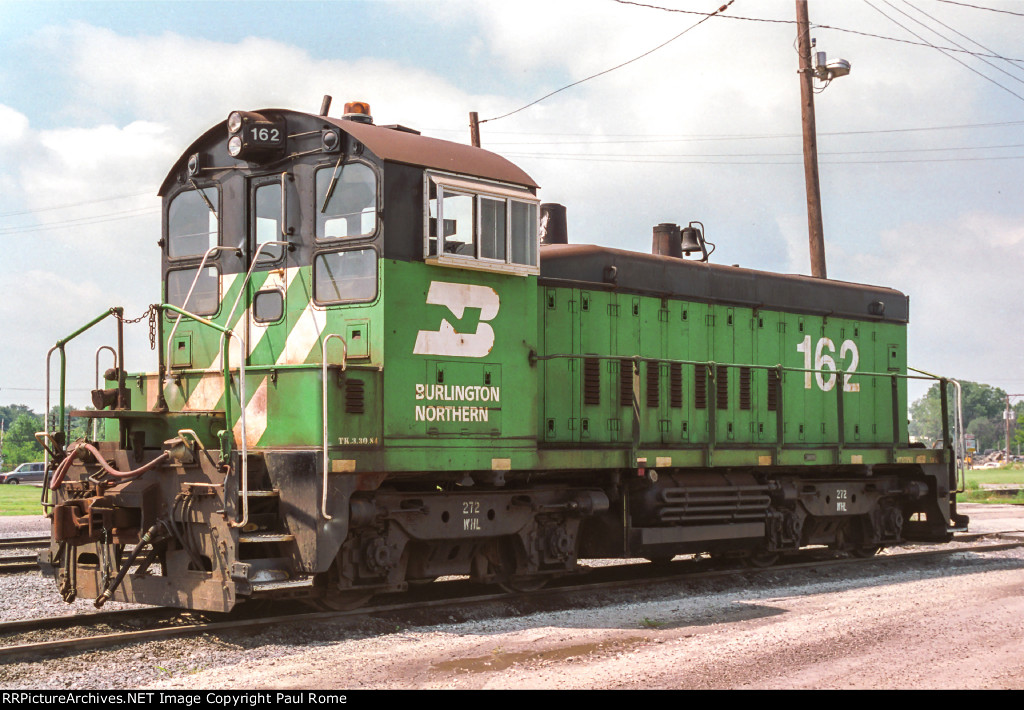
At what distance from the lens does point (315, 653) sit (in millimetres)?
7242

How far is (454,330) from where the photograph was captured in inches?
360

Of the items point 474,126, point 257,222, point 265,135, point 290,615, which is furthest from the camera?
point 474,126

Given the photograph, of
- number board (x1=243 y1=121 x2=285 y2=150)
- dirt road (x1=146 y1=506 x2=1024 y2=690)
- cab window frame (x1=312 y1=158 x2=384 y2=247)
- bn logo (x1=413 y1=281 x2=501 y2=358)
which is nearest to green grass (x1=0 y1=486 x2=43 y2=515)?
number board (x1=243 y1=121 x2=285 y2=150)

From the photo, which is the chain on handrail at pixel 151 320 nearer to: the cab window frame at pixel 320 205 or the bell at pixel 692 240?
the cab window frame at pixel 320 205

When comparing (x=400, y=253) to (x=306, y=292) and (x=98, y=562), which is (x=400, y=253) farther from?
(x=98, y=562)

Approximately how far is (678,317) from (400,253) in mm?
4458

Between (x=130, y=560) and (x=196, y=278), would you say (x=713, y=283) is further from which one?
(x=130, y=560)

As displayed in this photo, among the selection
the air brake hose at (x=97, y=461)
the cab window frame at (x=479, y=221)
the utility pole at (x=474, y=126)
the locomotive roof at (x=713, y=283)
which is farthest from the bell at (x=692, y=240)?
the utility pole at (x=474, y=126)

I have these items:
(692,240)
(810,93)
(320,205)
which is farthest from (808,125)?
(320,205)

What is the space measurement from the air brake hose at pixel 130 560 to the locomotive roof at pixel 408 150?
339cm

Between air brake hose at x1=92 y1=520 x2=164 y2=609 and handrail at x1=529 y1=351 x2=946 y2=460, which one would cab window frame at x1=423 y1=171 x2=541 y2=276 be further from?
air brake hose at x1=92 y1=520 x2=164 y2=609

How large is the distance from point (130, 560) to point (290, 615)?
4.26ft

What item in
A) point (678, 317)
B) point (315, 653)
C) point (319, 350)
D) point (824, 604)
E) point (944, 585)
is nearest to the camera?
point (315, 653)

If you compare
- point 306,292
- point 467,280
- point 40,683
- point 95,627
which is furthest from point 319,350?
point 40,683
